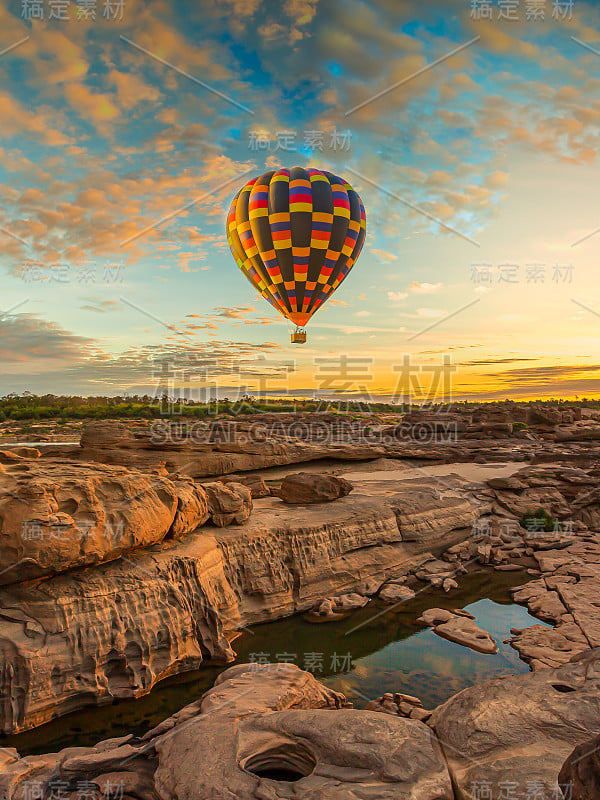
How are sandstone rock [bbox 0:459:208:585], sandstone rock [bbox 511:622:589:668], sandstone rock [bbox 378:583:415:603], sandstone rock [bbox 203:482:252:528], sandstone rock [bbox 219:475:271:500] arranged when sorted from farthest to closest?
sandstone rock [bbox 219:475:271:500], sandstone rock [bbox 378:583:415:603], sandstone rock [bbox 203:482:252:528], sandstone rock [bbox 511:622:589:668], sandstone rock [bbox 0:459:208:585]

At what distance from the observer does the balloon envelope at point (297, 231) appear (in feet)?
77.3

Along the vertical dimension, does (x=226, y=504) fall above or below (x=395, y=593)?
above

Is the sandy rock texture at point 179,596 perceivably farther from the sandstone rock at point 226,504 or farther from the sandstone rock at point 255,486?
the sandstone rock at point 255,486

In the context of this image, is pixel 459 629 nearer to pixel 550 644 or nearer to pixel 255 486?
pixel 550 644

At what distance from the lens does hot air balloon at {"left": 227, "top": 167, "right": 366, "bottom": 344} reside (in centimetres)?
2355

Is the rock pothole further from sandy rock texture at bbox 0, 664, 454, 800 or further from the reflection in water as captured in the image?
the reflection in water

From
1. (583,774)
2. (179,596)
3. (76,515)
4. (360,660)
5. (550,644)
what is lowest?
(360,660)

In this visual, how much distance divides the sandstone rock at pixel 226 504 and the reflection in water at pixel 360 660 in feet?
10.5

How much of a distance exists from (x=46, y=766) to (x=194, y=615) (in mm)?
4955

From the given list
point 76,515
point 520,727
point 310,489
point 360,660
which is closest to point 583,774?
point 520,727

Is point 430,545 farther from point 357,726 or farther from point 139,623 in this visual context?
point 357,726

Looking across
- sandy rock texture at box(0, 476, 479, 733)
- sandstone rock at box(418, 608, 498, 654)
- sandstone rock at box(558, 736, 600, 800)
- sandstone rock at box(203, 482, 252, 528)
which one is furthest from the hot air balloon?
sandstone rock at box(558, 736, 600, 800)

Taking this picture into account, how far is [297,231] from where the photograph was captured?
23.6 meters

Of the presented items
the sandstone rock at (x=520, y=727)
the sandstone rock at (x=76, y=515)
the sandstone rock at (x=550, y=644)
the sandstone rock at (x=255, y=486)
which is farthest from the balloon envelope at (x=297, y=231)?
the sandstone rock at (x=520, y=727)
